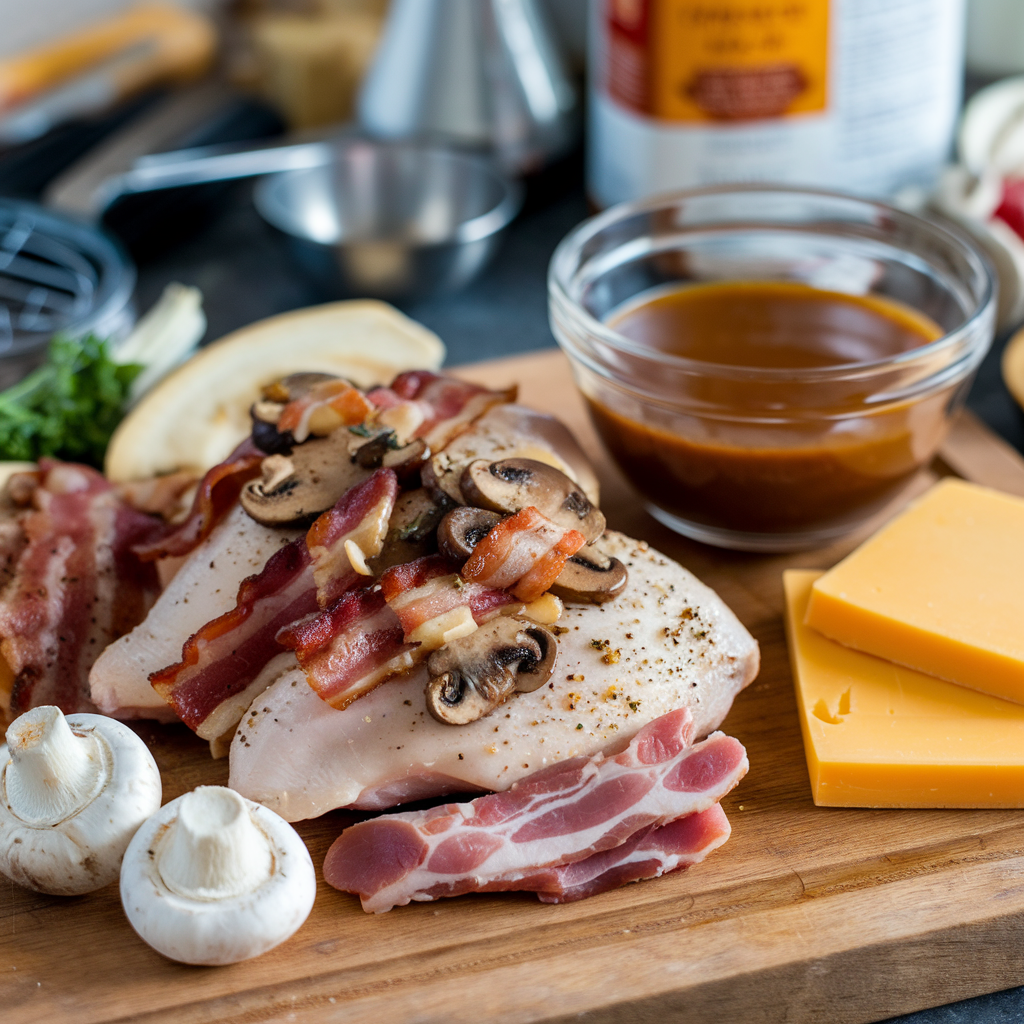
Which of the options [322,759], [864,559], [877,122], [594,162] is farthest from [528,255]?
[322,759]

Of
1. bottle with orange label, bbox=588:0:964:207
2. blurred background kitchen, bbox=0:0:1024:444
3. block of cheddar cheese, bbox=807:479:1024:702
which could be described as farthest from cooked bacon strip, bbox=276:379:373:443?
bottle with orange label, bbox=588:0:964:207

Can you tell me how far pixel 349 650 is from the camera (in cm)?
193

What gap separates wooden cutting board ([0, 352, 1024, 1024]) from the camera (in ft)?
5.65

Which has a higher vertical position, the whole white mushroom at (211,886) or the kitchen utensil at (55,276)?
the whole white mushroom at (211,886)

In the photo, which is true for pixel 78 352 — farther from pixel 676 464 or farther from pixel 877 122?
pixel 877 122

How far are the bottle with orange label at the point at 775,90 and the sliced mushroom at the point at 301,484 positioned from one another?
1811 millimetres

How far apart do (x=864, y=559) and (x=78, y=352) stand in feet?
Result: 6.56

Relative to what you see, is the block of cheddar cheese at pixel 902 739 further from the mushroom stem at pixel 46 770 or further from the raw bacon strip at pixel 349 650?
the mushroom stem at pixel 46 770

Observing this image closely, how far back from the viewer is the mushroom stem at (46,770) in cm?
175

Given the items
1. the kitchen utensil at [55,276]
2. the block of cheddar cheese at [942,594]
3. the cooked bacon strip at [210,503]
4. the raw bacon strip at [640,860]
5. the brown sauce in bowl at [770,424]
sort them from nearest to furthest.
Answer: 1. the raw bacon strip at [640,860]
2. the block of cheddar cheese at [942,594]
3. the cooked bacon strip at [210,503]
4. the brown sauce in bowl at [770,424]
5. the kitchen utensil at [55,276]

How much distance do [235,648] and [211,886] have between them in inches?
19.7

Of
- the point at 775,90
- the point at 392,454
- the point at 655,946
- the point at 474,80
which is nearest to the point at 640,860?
the point at 655,946

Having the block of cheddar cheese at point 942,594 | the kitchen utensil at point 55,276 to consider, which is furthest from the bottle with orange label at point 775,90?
the kitchen utensil at point 55,276

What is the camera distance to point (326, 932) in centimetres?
182
